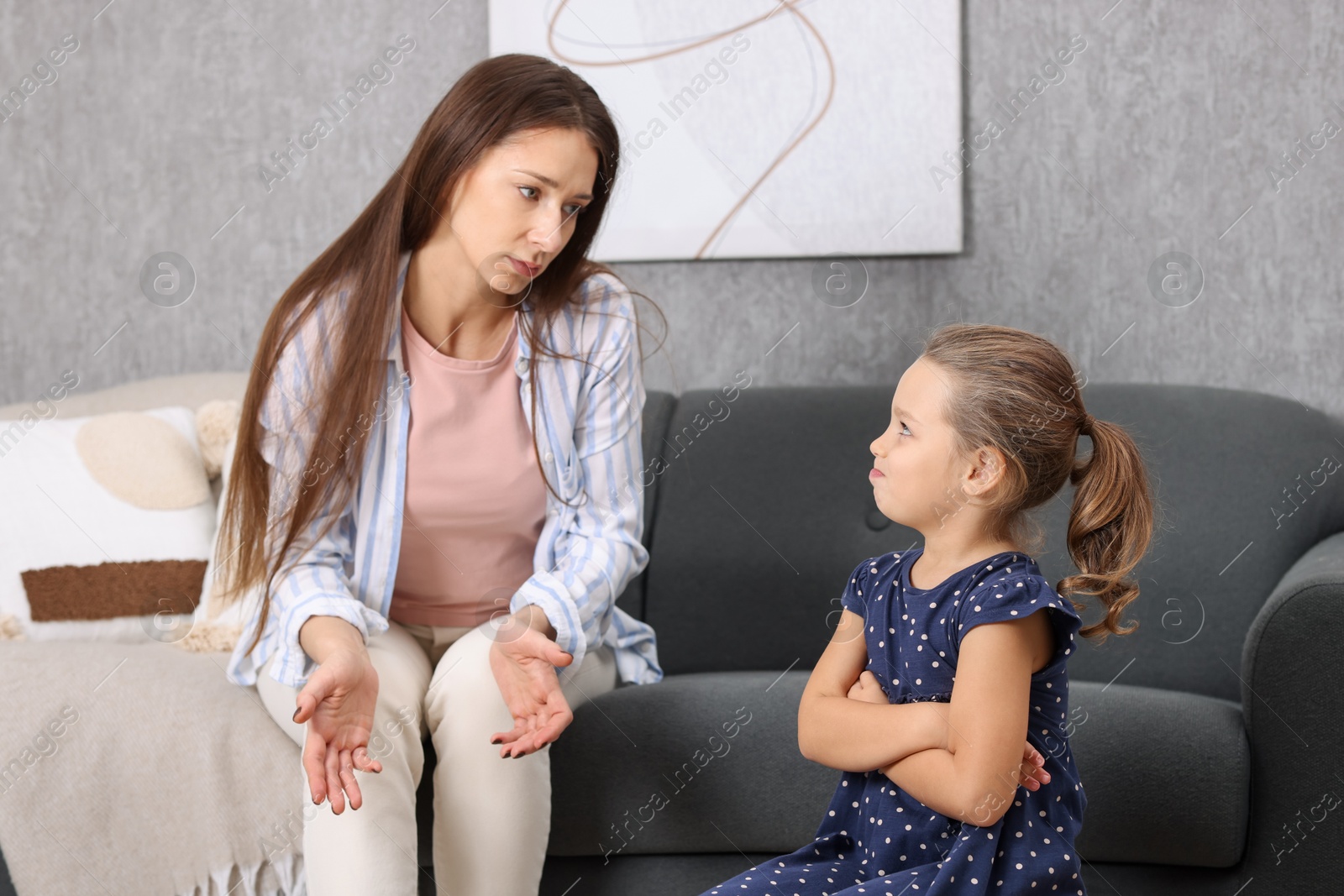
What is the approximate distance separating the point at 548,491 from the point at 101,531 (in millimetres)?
745

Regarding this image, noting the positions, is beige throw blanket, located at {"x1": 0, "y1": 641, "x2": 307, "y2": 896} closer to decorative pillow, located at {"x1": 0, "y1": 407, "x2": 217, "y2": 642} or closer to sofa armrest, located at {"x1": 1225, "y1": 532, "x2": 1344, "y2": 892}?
decorative pillow, located at {"x1": 0, "y1": 407, "x2": 217, "y2": 642}

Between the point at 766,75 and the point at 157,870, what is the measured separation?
1.57 meters

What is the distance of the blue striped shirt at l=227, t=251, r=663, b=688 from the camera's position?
124 cm

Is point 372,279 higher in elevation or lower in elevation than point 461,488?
higher

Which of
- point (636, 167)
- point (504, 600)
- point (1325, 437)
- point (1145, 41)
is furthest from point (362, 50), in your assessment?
point (1325, 437)

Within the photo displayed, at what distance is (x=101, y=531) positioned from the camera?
165 cm

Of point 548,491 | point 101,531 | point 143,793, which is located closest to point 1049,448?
point 548,491

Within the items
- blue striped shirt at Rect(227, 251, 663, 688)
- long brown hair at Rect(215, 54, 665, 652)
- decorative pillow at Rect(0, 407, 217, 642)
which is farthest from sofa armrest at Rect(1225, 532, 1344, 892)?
decorative pillow at Rect(0, 407, 217, 642)

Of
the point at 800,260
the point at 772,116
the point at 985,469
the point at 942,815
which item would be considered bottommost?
the point at 942,815

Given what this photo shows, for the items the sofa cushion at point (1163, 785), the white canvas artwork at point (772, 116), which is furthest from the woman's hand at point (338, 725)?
the white canvas artwork at point (772, 116)

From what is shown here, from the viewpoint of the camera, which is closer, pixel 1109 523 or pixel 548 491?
pixel 1109 523

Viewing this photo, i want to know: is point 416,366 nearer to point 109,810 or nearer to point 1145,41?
point 109,810

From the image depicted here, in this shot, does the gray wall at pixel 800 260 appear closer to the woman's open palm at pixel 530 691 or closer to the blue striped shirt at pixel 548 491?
the blue striped shirt at pixel 548 491

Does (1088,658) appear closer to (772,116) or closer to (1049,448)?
(1049,448)
